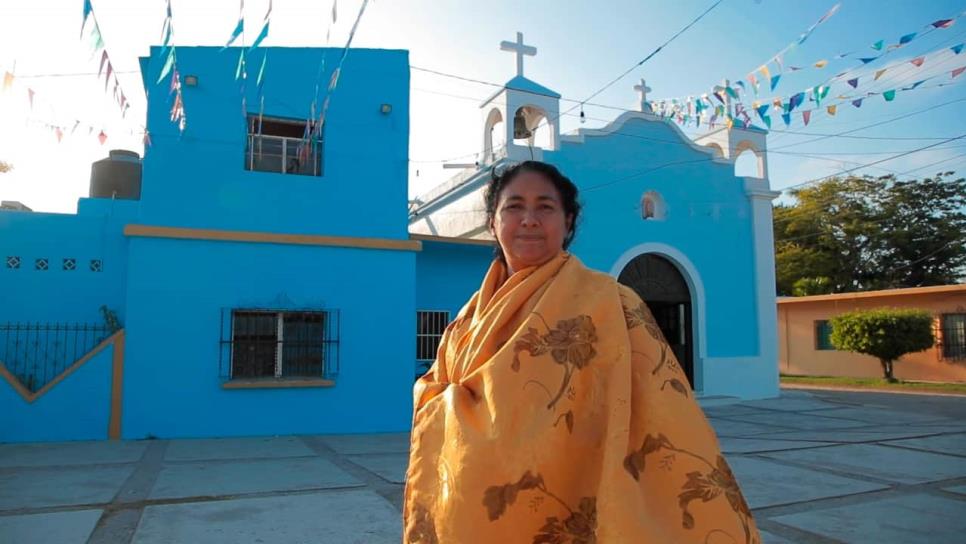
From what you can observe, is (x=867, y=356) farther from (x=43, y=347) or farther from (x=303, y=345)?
(x=43, y=347)

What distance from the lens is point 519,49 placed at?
433 inches

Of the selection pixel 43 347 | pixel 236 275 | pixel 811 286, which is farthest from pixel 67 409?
pixel 811 286

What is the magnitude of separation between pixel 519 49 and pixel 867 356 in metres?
14.6

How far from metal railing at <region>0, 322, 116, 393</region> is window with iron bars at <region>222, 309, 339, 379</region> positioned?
144cm

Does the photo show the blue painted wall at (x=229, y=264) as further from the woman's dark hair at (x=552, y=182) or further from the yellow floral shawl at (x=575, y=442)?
Result: the yellow floral shawl at (x=575, y=442)

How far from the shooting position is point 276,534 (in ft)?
12.4

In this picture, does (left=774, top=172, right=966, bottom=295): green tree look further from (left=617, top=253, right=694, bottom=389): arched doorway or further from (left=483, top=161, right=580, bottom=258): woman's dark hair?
(left=483, top=161, right=580, bottom=258): woman's dark hair

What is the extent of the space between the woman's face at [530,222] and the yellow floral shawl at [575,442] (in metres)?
0.16

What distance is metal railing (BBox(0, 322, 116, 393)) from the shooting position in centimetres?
761

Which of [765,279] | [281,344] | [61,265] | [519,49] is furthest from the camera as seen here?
[765,279]

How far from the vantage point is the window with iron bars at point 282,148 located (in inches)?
330

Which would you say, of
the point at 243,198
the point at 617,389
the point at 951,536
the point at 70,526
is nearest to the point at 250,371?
the point at 243,198

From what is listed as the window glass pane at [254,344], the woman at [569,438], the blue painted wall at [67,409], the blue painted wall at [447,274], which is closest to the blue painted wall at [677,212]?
the blue painted wall at [447,274]

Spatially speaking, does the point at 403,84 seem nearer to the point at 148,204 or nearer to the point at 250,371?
the point at 148,204
